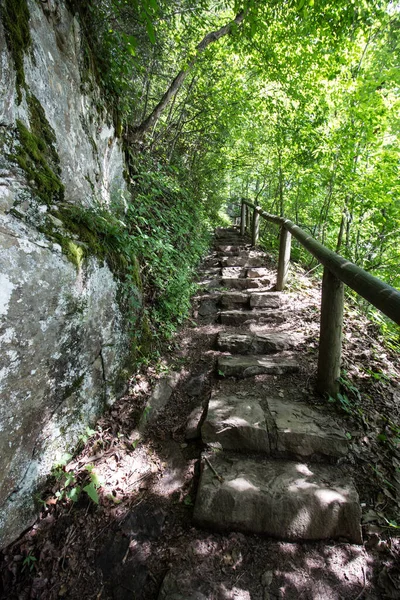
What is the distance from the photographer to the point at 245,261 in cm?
651

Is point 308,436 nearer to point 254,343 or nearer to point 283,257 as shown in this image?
point 254,343

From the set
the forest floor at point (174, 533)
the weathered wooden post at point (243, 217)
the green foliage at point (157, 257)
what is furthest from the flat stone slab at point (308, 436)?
the weathered wooden post at point (243, 217)

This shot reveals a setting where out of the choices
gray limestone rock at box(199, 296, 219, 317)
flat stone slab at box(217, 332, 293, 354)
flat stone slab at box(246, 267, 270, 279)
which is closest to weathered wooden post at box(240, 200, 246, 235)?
flat stone slab at box(246, 267, 270, 279)

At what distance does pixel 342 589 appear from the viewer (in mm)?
1465

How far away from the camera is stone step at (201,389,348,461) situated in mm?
2057

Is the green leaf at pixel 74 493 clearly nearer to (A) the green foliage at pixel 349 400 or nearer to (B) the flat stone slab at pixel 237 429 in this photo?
(B) the flat stone slab at pixel 237 429

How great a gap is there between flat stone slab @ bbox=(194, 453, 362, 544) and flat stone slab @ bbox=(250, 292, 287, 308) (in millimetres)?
2765

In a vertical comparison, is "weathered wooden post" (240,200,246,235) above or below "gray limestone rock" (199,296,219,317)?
above

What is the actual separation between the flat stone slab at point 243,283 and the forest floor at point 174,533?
8.91ft

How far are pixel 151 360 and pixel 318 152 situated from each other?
17.8ft

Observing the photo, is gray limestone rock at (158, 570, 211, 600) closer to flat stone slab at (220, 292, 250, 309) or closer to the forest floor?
the forest floor

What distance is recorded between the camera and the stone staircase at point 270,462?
169 cm

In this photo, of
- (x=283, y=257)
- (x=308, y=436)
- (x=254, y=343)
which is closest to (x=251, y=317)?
(x=254, y=343)

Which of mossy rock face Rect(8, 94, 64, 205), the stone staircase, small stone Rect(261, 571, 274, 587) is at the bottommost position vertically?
small stone Rect(261, 571, 274, 587)
